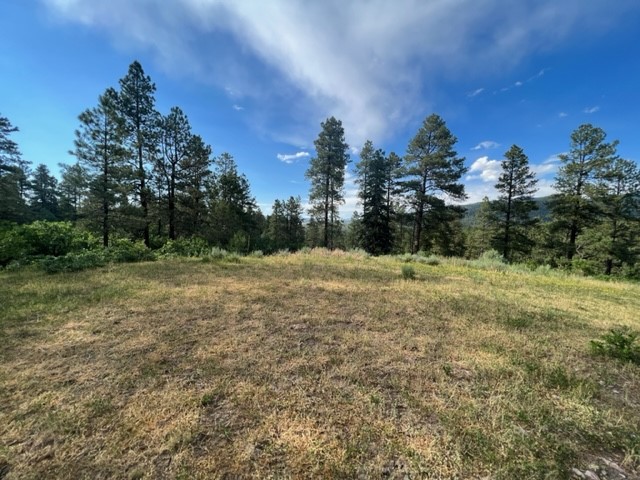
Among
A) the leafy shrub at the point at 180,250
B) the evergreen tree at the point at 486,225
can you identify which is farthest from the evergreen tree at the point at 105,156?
the evergreen tree at the point at 486,225

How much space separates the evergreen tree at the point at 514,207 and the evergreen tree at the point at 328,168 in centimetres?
1352

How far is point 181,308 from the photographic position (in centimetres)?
442

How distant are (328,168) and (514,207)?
52.6 feet

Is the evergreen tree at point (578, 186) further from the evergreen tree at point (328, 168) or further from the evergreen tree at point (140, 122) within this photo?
the evergreen tree at point (140, 122)

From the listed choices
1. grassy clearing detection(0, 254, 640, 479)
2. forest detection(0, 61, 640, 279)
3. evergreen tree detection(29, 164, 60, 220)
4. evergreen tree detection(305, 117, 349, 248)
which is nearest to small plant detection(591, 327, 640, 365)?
grassy clearing detection(0, 254, 640, 479)

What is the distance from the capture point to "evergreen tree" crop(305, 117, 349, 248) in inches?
827

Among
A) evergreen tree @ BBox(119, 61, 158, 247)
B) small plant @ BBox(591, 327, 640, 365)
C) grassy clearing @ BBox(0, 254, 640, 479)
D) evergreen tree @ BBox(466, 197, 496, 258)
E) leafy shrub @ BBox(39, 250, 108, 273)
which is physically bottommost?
grassy clearing @ BBox(0, 254, 640, 479)

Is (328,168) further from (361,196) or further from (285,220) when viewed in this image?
(285,220)

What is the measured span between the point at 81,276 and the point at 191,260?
3274mm

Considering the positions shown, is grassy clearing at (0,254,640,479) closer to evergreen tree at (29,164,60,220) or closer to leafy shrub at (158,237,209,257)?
leafy shrub at (158,237,209,257)

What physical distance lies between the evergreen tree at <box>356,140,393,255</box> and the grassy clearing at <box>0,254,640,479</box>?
1839cm

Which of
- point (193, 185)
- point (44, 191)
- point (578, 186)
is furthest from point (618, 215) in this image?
point (44, 191)

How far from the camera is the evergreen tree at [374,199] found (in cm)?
2297

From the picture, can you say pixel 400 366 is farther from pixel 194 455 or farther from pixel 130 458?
pixel 130 458
